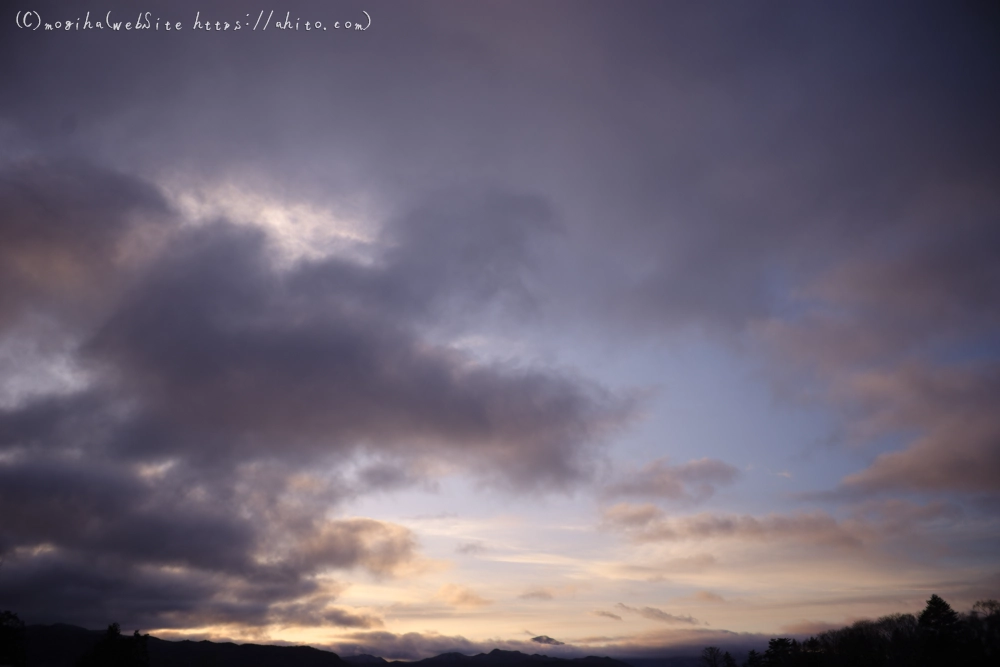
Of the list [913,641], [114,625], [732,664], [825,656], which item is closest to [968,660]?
[913,641]

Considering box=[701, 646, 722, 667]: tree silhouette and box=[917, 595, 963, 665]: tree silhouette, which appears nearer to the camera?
box=[917, 595, 963, 665]: tree silhouette

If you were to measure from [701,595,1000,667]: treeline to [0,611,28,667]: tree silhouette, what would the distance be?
133672 millimetres

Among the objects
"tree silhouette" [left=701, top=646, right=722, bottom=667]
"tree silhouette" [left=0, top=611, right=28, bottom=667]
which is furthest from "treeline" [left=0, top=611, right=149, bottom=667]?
"tree silhouette" [left=701, top=646, right=722, bottom=667]

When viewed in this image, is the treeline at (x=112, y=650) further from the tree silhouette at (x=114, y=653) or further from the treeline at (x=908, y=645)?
the treeline at (x=908, y=645)

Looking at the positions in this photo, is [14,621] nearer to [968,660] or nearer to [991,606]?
[968,660]

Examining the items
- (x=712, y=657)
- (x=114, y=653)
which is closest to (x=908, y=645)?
(x=712, y=657)

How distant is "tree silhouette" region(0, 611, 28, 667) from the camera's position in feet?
279

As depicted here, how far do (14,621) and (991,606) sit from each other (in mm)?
181876

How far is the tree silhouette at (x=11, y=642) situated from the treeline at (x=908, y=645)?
439 feet

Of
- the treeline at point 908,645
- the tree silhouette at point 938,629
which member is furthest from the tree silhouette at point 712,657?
the tree silhouette at point 938,629

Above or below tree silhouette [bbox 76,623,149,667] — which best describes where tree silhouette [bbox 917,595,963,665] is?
above

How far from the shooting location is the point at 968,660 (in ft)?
278

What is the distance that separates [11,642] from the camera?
86000 millimetres

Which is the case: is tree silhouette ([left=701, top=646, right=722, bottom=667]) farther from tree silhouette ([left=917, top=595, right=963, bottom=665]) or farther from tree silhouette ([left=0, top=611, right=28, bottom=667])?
tree silhouette ([left=0, top=611, right=28, bottom=667])
